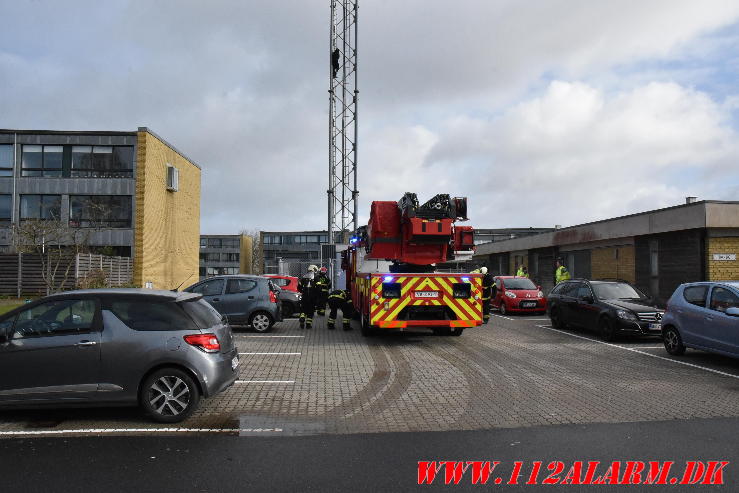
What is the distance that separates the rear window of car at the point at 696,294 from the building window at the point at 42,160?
99.5 feet

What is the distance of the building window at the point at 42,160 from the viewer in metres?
30.8

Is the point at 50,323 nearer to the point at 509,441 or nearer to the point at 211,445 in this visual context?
the point at 211,445

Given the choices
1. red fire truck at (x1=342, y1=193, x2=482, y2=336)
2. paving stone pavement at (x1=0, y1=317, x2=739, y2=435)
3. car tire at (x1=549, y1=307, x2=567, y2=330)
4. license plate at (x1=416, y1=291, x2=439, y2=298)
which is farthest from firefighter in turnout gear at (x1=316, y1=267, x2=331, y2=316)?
car tire at (x1=549, y1=307, x2=567, y2=330)

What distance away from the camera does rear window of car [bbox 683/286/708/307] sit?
10.3 meters

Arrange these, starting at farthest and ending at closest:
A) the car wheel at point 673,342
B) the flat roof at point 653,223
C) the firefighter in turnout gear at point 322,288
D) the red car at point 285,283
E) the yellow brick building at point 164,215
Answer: the yellow brick building at point 164,215 → the red car at point 285,283 → the flat roof at point 653,223 → the firefighter in turnout gear at point 322,288 → the car wheel at point 673,342

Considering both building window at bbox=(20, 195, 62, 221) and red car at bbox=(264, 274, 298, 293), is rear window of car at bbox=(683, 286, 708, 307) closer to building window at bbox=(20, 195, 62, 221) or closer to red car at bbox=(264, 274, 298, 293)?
red car at bbox=(264, 274, 298, 293)

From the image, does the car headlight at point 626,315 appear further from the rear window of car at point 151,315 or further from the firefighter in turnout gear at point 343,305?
the rear window of car at point 151,315

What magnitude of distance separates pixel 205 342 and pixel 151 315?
2.21 feet

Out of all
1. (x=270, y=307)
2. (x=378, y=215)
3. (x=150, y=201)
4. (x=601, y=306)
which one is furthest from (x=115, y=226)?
(x=601, y=306)

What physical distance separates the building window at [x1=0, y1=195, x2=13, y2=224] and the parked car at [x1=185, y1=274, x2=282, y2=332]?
21520mm

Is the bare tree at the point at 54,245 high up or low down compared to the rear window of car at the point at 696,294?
up

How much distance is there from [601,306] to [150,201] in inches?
971

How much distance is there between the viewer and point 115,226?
30609 mm

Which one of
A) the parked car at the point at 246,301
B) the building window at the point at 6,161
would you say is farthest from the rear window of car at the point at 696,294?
the building window at the point at 6,161
